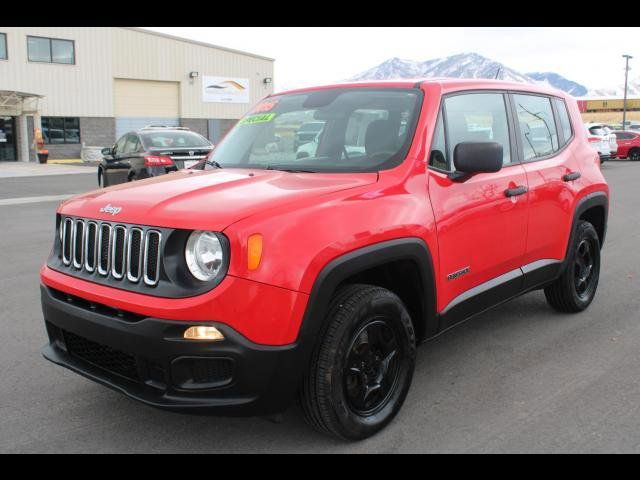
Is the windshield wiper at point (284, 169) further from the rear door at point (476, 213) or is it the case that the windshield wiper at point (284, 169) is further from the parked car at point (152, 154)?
the parked car at point (152, 154)

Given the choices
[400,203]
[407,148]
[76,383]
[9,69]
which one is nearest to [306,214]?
[400,203]

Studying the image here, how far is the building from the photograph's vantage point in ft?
107

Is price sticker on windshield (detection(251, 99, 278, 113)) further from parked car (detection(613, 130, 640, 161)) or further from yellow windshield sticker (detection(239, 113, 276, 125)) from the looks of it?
parked car (detection(613, 130, 640, 161))

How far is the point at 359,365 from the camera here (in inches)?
124

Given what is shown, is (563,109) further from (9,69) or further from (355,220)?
(9,69)

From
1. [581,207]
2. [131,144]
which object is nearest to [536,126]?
[581,207]

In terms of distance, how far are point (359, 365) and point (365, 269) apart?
475 mm

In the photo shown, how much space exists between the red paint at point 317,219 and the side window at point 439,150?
7 cm

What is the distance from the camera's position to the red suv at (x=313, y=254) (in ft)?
8.90

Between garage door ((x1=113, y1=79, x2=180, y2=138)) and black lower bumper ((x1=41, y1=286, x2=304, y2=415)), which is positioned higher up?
garage door ((x1=113, y1=79, x2=180, y2=138))

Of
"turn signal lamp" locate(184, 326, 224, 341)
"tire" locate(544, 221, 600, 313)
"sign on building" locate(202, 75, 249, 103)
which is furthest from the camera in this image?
"sign on building" locate(202, 75, 249, 103)

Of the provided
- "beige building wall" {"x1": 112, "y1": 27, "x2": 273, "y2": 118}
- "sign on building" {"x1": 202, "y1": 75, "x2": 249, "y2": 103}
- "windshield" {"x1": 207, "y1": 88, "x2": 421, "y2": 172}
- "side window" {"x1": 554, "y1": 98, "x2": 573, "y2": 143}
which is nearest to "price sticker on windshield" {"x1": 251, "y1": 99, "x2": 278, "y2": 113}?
"windshield" {"x1": 207, "y1": 88, "x2": 421, "y2": 172}

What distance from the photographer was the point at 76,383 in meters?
3.91

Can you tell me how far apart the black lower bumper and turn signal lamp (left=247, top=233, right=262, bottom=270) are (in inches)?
11.2
